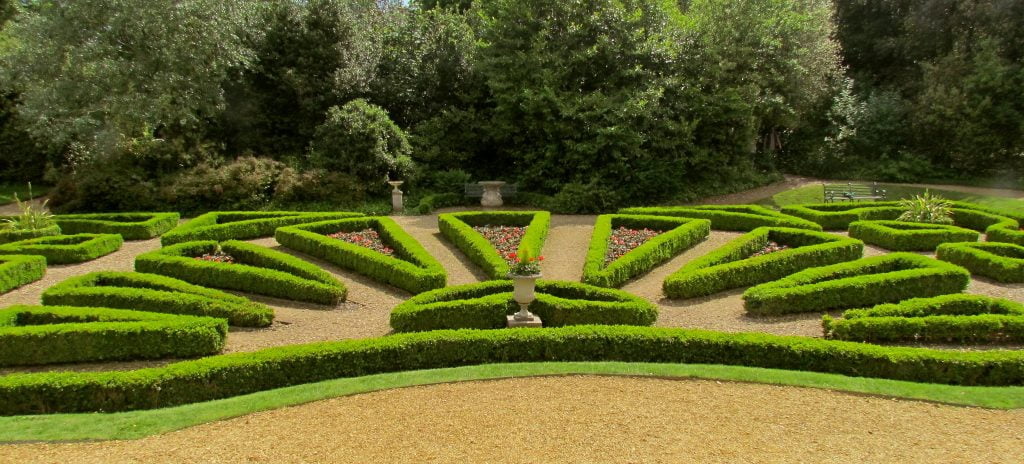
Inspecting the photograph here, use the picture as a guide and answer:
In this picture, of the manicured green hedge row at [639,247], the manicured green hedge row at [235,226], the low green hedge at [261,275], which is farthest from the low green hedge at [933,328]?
the manicured green hedge row at [235,226]

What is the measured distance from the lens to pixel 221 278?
13.2 metres

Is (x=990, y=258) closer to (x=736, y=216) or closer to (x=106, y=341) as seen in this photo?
(x=736, y=216)

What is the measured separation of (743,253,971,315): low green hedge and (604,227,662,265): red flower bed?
153 inches

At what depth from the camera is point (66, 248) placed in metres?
15.8

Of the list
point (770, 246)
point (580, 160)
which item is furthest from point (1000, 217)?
point (580, 160)

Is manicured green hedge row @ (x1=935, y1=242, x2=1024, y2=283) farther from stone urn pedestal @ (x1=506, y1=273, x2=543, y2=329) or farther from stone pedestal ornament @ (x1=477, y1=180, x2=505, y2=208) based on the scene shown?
stone pedestal ornament @ (x1=477, y1=180, x2=505, y2=208)

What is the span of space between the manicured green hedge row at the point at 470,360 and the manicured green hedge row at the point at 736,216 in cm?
876

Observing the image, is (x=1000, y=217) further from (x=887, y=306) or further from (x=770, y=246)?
(x=887, y=306)

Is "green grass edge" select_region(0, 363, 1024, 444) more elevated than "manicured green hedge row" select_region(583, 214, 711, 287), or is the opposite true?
"manicured green hedge row" select_region(583, 214, 711, 287)

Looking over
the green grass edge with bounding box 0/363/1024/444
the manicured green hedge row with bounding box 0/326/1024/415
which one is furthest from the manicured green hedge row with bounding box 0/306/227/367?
the green grass edge with bounding box 0/363/1024/444

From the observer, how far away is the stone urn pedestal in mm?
10797

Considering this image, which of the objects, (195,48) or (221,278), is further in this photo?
(195,48)

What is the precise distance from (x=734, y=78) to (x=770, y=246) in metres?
12.9

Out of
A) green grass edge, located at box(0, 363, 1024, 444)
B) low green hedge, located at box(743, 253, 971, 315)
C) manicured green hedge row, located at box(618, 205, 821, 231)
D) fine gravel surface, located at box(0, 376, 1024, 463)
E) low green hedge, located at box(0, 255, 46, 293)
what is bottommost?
fine gravel surface, located at box(0, 376, 1024, 463)
